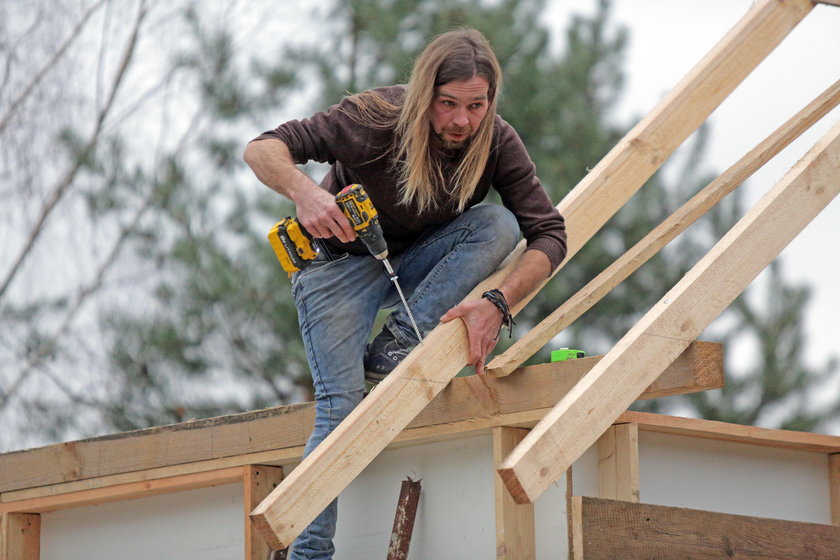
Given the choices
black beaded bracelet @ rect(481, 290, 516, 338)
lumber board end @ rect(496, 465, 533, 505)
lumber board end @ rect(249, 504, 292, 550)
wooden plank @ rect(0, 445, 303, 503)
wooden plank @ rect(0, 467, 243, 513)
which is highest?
black beaded bracelet @ rect(481, 290, 516, 338)

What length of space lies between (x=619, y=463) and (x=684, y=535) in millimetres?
810

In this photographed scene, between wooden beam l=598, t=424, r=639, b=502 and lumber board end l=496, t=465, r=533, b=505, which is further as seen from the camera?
wooden beam l=598, t=424, r=639, b=502

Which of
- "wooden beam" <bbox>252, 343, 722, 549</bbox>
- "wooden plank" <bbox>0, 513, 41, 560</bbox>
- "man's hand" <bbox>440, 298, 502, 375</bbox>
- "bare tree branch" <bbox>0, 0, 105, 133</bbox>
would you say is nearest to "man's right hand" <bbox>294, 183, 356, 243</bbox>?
"man's hand" <bbox>440, 298, 502, 375</bbox>

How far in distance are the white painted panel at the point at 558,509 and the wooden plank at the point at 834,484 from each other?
1132 millimetres

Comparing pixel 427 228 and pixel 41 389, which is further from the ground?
pixel 41 389

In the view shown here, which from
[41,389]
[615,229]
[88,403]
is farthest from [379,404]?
[41,389]

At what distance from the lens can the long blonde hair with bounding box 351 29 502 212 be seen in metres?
3.21

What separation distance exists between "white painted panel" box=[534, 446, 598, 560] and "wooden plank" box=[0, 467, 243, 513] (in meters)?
1.09

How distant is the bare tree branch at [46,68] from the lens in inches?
461

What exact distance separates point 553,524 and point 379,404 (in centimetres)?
108

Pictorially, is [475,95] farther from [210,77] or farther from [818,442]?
[210,77]

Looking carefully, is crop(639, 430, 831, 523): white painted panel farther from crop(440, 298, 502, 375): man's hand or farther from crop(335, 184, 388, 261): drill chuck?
crop(335, 184, 388, 261): drill chuck

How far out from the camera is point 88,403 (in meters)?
9.98

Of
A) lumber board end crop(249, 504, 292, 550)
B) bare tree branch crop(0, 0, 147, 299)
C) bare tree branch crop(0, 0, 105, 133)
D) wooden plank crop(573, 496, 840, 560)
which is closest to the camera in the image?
lumber board end crop(249, 504, 292, 550)
